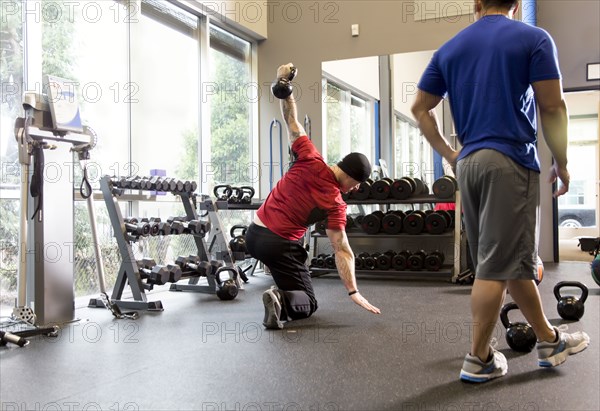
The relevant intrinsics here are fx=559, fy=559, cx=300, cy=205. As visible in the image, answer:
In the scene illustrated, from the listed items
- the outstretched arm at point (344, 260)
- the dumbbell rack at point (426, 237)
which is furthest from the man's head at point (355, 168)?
the dumbbell rack at point (426, 237)

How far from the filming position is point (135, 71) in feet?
14.7

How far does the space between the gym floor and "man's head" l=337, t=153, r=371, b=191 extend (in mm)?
774

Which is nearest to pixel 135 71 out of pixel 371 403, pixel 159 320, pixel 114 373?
pixel 159 320

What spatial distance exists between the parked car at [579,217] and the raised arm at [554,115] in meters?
8.74

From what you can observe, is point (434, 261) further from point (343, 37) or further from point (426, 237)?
point (343, 37)

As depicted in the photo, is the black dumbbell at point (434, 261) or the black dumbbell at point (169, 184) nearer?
the black dumbbell at point (169, 184)

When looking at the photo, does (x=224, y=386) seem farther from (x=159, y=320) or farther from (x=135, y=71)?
(x=135, y=71)

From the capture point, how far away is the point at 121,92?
14.2 ft

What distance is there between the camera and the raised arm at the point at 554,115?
5.67ft

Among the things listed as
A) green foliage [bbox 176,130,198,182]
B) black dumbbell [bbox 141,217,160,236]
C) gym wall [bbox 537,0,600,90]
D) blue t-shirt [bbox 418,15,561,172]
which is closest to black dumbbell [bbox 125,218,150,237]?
black dumbbell [bbox 141,217,160,236]

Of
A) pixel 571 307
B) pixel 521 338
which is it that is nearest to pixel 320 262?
pixel 571 307

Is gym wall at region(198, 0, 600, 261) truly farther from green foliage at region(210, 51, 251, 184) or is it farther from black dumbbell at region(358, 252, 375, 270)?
black dumbbell at region(358, 252, 375, 270)

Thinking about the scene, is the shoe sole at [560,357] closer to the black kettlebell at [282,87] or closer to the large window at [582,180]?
the black kettlebell at [282,87]

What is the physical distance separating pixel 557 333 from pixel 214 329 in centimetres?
168
